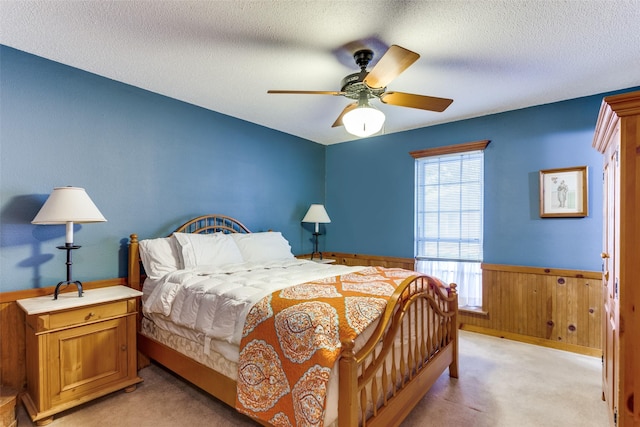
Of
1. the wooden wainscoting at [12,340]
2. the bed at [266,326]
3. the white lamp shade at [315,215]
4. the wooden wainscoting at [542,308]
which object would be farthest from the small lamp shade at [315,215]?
the wooden wainscoting at [12,340]

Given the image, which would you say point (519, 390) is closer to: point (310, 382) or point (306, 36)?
point (310, 382)

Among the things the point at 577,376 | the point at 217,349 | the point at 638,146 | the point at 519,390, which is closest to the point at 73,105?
the point at 217,349

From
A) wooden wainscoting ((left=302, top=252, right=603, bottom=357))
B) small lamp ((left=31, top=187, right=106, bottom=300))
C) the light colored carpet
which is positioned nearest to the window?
wooden wainscoting ((left=302, top=252, right=603, bottom=357))

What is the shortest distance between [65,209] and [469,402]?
10.3 feet

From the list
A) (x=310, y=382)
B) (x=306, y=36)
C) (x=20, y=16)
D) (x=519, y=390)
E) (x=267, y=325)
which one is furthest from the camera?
(x=519, y=390)

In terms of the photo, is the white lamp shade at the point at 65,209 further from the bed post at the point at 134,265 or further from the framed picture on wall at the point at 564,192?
the framed picture on wall at the point at 564,192

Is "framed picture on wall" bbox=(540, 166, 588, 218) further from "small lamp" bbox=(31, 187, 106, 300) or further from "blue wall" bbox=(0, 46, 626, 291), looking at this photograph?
"small lamp" bbox=(31, 187, 106, 300)

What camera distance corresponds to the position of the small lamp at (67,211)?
7.18 ft

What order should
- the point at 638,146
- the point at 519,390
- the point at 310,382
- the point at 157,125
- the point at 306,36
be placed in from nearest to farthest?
1. the point at 638,146
2. the point at 310,382
3. the point at 306,36
4. the point at 519,390
5. the point at 157,125

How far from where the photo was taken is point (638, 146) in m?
1.34

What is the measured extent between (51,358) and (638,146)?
11.1 feet

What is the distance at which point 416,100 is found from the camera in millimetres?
2379

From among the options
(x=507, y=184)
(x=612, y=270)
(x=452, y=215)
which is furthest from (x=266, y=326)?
(x=507, y=184)

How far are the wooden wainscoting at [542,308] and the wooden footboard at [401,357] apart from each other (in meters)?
1.37
